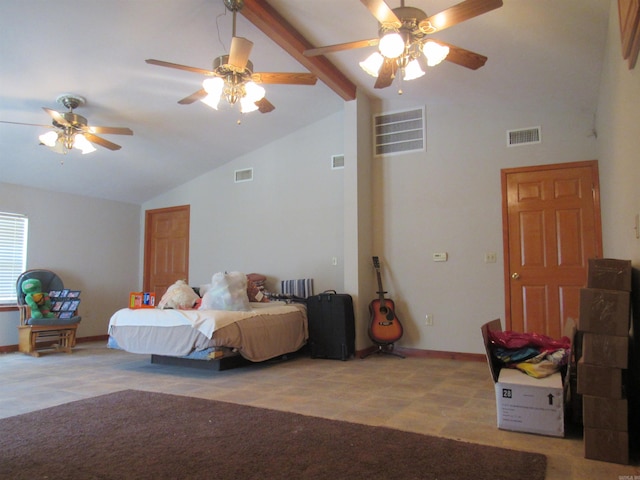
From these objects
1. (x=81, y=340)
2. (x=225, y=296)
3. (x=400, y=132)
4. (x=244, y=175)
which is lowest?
(x=81, y=340)

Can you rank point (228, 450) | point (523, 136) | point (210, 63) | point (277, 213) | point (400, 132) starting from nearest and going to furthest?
point (228, 450)
point (210, 63)
point (523, 136)
point (400, 132)
point (277, 213)

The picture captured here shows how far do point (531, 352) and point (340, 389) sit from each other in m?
1.48

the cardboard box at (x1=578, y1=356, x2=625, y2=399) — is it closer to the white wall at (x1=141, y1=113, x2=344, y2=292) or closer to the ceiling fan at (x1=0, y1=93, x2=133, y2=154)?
the white wall at (x1=141, y1=113, x2=344, y2=292)

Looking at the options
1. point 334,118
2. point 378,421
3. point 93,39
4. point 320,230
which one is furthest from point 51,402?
point 334,118

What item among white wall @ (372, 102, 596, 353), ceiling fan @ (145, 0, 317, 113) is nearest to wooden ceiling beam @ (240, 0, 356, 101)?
ceiling fan @ (145, 0, 317, 113)

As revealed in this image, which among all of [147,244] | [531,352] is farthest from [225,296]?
[147,244]

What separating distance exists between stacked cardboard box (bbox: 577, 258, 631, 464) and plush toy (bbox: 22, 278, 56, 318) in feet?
19.5

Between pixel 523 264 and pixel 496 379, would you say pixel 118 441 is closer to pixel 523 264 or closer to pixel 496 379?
pixel 496 379

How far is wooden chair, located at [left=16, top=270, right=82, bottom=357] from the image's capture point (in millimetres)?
5520

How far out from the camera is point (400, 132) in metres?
5.52

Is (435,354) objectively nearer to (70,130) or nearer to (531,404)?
(531,404)

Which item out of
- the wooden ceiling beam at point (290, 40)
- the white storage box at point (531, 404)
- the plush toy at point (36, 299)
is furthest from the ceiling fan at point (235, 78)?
the plush toy at point (36, 299)

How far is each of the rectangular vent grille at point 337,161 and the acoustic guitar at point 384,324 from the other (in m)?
1.82

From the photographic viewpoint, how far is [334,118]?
5891 mm
